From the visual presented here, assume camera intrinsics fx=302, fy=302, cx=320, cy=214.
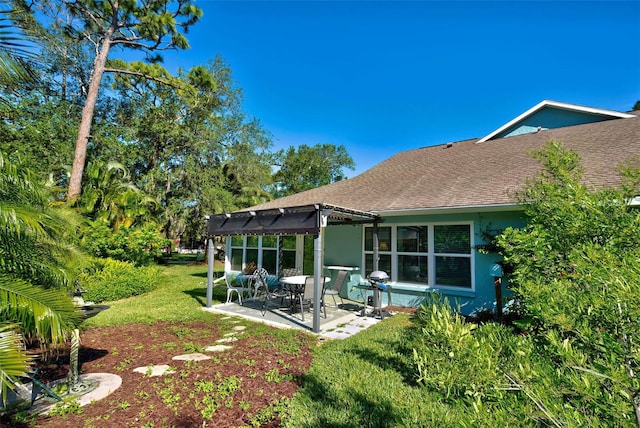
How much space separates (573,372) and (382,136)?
2941 cm

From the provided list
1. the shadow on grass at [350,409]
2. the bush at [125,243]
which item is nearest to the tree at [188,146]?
the bush at [125,243]

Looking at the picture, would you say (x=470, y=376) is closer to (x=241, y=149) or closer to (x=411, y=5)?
(x=411, y=5)

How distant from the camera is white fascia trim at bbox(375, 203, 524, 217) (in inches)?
270

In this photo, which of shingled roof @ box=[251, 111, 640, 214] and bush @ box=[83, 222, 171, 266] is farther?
bush @ box=[83, 222, 171, 266]

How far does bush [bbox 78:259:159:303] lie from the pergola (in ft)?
14.1

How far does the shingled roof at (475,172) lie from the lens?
24.8 feet

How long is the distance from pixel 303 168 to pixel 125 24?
2653 centimetres

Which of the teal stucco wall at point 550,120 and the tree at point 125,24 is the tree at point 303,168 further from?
the teal stucco wall at point 550,120

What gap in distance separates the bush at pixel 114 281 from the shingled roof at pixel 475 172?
660cm

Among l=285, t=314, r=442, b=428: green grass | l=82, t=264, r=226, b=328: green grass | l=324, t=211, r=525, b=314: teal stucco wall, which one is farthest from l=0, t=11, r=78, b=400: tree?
l=324, t=211, r=525, b=314: teal stucco wall

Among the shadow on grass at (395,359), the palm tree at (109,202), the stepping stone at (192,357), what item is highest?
the palm tree at (109,202)

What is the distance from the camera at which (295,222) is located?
718 cm

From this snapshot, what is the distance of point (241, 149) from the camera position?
27.0 m

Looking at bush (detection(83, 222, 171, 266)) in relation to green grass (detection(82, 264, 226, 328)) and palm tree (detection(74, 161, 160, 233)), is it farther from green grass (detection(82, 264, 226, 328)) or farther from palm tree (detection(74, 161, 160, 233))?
green grass (detection(82, 264, 226, 328))
